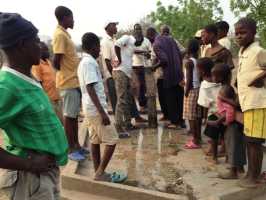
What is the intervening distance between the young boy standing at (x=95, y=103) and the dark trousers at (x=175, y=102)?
284 cm

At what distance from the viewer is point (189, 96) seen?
647cm

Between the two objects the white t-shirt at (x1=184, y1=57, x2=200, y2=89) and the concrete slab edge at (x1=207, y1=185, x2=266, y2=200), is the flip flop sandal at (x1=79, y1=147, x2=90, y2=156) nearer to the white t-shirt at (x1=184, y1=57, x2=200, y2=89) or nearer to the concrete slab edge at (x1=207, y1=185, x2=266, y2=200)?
the white t-shirt at (x1=184, y1=57, x2=200, y2=89)

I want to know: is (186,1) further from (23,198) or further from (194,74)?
(23,198)

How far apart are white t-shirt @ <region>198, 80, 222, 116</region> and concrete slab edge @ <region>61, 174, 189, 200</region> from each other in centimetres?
157

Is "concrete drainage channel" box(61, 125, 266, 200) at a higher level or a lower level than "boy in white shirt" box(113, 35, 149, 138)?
lower

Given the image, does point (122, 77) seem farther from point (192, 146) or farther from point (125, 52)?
point (192, 146)

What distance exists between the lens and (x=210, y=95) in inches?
231

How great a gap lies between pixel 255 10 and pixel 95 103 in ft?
33.0

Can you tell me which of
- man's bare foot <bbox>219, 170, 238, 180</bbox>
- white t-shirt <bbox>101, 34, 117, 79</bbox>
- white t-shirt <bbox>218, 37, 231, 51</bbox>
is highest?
white t-shirt <bbox>218, 37, 231, 51</bbox>

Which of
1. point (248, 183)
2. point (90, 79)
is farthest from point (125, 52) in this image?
point (248, 183)

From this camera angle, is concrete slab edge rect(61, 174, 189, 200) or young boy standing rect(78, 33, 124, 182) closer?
concrete slab edge rect(61, 174, 189, 200)

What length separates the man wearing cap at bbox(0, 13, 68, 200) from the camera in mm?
2426

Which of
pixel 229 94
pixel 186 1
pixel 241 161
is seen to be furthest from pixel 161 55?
pixel 186 1

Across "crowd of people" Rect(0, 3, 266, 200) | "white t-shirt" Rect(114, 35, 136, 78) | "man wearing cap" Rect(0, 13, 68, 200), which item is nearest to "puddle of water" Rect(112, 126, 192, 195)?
"crowd of people" Rect(0, 3, 266, 200)
